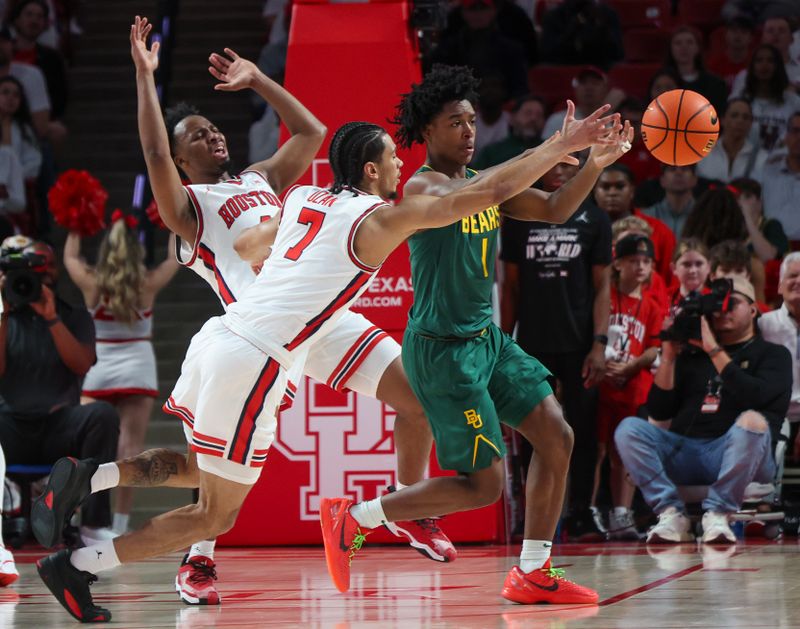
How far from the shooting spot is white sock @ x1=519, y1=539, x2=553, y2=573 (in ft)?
17.3

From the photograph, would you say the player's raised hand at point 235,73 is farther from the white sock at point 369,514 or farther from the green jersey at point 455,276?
the white sock at point 369,514

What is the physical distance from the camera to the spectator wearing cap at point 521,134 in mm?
9961

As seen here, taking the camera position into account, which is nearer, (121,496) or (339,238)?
(339,238)

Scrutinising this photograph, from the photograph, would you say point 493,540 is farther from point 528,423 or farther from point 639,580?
point 528,423

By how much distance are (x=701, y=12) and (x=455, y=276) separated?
7520mm

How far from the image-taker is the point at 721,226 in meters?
8.64

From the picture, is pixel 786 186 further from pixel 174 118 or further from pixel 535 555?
pixel 535 555

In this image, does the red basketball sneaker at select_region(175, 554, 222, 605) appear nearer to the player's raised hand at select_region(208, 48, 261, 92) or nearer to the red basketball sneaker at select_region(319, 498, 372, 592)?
the red basketball sneaker at select_region(319, 498, 372, 592)

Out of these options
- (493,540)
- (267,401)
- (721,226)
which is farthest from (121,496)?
(721,226)

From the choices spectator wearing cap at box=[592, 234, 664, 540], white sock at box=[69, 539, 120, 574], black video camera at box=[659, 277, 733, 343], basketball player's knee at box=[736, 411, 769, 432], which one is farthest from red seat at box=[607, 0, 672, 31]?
white sock at box=[69, 539, 120, 574]

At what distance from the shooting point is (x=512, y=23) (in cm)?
1188

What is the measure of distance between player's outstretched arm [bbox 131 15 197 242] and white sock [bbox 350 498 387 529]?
1.45 m

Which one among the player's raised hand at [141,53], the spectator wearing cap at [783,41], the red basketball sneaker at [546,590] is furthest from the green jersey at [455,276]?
the spectator wearing cap at [783,41]

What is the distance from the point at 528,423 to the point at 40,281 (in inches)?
149
